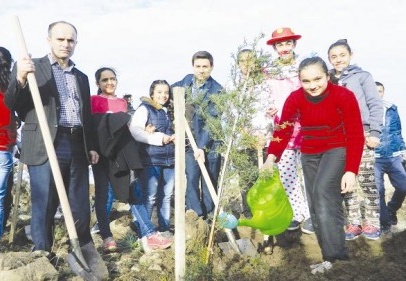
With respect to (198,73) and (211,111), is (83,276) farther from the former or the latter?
(198,73)

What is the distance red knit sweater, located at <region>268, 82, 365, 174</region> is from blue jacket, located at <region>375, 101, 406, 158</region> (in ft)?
8.27

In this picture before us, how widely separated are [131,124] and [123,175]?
0.70 m

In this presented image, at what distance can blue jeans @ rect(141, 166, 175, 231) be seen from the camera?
516cm

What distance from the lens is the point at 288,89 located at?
207 inches

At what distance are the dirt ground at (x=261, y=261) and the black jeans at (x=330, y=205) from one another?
15 cm

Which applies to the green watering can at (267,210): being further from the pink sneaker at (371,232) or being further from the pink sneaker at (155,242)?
the pink sneaker at (371,232)

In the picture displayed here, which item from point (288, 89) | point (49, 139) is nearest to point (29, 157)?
point (49, 139)

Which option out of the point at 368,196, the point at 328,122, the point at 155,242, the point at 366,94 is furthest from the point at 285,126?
the point at 155,242

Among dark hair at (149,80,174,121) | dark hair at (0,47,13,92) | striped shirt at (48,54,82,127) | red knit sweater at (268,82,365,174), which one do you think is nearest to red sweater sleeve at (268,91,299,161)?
red knit sweater at (268,82,365,174)

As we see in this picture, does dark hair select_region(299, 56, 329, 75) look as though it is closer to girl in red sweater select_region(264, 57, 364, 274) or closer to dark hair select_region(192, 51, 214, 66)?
girl in red sweater select_region(264, 57, 364, 274)

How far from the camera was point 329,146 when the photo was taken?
405 centimetres

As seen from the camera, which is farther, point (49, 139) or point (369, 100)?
point (369, 100)

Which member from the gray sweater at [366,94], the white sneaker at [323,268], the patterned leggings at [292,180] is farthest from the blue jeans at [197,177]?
the white sneaker at [323,268]

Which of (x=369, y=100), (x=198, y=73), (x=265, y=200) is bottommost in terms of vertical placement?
(x=265, y=200)
